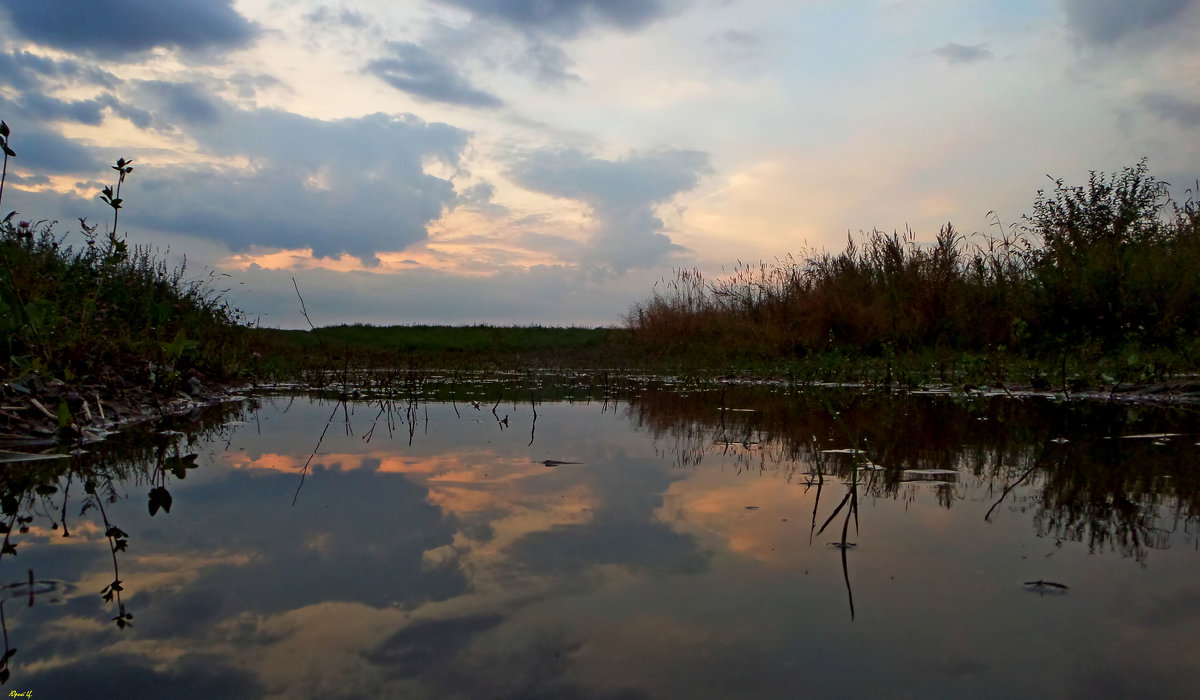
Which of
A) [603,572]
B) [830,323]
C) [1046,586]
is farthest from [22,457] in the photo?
[830,323]

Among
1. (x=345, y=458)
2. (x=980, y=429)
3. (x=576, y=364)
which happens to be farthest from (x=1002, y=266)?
(x=345, y=458)

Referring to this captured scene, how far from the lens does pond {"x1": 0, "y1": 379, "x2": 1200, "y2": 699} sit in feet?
4.71

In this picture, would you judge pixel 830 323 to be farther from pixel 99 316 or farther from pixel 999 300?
pixel 99 316

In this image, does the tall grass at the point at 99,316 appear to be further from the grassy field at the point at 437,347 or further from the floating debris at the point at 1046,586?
the floating debris at the point at 1046,586

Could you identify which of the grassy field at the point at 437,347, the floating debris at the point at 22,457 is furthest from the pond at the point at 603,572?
the grassy field at the point at 437,347

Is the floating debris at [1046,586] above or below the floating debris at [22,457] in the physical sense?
above

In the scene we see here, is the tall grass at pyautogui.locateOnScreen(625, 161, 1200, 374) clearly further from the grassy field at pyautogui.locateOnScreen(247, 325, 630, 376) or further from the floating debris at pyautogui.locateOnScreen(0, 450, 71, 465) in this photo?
the floating debris at pyautogui.locateOnScreen(0, 450, 71, 465)

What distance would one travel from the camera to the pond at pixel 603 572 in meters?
1.43

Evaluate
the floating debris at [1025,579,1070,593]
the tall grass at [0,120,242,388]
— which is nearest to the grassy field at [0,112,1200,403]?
the tall grass at [0,120,242,388]

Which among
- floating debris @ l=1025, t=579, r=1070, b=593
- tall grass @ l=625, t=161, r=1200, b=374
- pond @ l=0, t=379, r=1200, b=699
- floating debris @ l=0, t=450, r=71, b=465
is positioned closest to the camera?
pond @ l=0, t=379, r=1200, b=699

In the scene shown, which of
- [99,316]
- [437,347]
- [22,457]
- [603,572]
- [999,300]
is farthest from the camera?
[437,347]

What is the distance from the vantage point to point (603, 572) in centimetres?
198

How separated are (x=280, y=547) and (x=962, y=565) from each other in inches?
74.8

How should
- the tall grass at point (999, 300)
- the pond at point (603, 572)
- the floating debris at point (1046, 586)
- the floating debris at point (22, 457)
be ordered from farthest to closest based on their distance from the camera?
the tall grass at point (999, 300), the floating debris at point (22, 457), the floating debris at point (1046, 586), the pond at point (603, 572)
